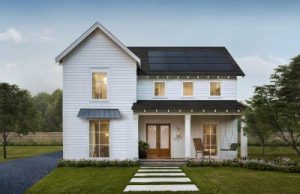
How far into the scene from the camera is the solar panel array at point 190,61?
79.3 ft

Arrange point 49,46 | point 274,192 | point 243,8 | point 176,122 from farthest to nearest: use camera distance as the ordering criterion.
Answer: point 49,46
point 243,8
point 176,122
point 274,192

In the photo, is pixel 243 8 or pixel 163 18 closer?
pixel 243 8

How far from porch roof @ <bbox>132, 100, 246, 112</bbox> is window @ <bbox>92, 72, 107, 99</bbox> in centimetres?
222

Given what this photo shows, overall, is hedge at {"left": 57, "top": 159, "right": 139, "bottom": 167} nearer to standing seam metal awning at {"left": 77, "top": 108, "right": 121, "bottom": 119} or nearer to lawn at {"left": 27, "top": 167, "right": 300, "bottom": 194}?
lawn at {"left": 27, "top": 167, "right": 300, "bottom": 194}

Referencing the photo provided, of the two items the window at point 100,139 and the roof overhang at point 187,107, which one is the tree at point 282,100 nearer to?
the roof overhang at point 187,107

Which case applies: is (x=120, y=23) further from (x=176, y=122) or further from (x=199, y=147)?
(x=199, y=147)

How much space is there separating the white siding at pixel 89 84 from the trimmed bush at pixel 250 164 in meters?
4.60

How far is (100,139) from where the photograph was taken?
2212 cm

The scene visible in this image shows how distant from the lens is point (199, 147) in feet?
73.0

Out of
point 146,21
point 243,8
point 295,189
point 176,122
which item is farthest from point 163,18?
point 295,189

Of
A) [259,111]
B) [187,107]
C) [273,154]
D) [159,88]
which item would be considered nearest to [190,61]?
[159,88]

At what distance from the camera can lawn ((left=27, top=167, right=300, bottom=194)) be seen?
44.0ft

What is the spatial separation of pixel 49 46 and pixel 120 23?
426 inches

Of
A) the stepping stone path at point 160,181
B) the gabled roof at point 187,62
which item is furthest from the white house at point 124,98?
the stepping stone path at point 160,181
